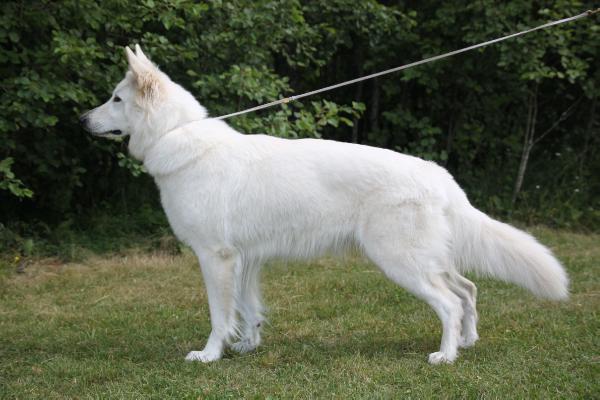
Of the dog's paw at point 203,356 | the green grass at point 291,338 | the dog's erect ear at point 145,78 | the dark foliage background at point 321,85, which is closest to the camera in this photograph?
the green grass at point 291,338

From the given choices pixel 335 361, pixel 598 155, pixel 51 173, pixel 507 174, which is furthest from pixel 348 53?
pixel 335 361

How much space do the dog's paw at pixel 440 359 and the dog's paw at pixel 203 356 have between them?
132 centimetres

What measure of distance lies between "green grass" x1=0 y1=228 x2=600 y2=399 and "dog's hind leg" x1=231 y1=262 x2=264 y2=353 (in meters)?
0.11

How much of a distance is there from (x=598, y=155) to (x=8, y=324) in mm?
8212

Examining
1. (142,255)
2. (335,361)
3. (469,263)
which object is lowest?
(142,255)

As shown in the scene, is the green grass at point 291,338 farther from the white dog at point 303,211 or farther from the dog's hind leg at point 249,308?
the white dog at point 303,211

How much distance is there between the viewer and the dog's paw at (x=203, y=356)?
14.1 ft

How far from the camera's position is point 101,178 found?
8.60 m

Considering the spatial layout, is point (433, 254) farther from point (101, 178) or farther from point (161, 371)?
point (101, 178)

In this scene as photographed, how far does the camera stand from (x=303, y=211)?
427 cm

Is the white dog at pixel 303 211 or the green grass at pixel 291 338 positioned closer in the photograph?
the green grass at pixel 291 338

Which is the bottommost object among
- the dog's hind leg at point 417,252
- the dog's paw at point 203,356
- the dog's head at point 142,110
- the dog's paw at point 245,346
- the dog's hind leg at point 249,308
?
the dog's paw at point 245,346

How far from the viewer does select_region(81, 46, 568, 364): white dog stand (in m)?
4.14

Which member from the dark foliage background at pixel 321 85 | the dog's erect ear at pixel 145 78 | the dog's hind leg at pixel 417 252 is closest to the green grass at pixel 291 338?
the dog's hind leg at pixel 417 252
